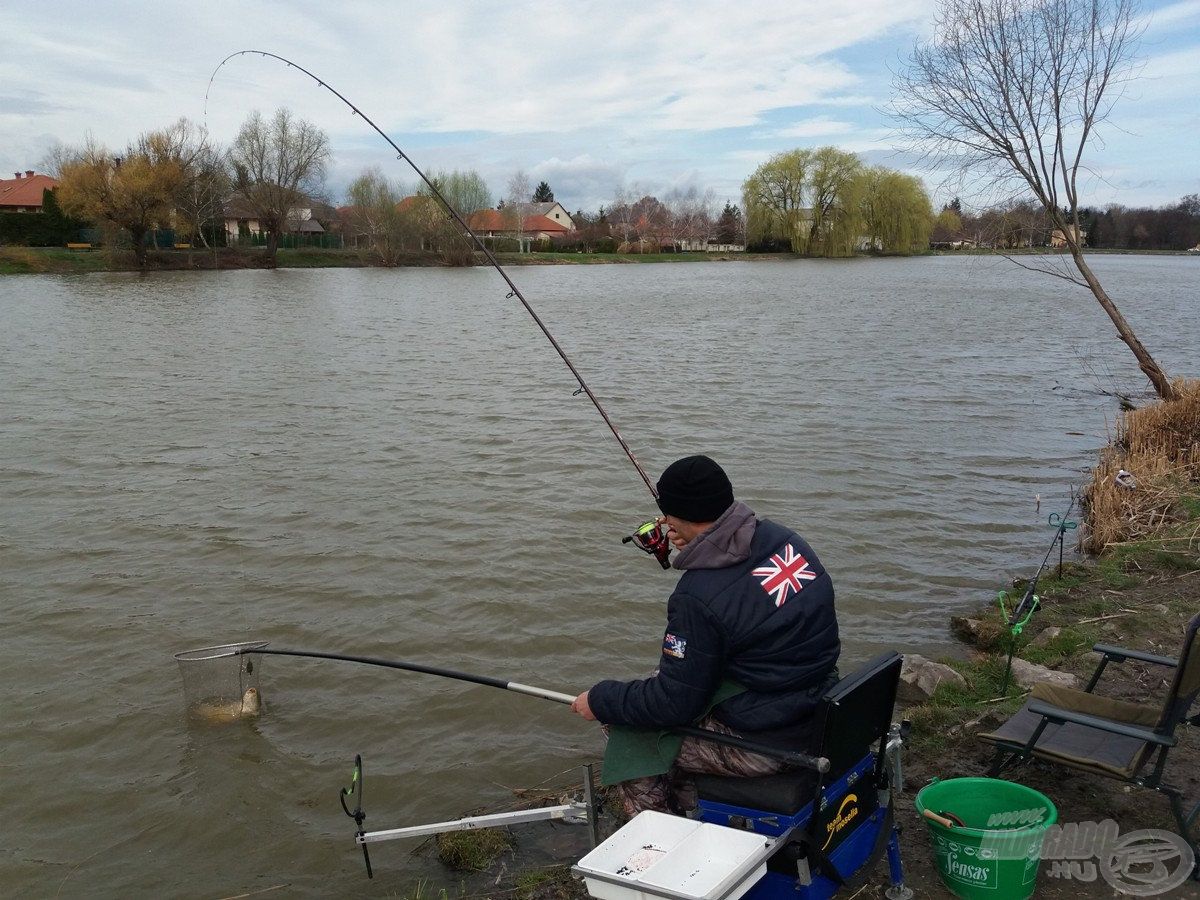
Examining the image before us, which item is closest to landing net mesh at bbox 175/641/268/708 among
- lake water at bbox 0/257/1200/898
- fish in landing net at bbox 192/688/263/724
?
fish in landing net at bbox 192/688/263/724

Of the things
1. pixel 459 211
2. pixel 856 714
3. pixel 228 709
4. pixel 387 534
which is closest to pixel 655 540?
pixel 856 714

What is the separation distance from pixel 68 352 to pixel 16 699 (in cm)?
1535

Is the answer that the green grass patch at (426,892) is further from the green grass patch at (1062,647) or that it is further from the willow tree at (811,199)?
the willow tree at (811,199)

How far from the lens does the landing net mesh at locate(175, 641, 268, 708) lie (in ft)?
17.7

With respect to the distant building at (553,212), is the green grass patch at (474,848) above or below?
below

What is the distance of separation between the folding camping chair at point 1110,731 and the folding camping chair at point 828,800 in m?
0.87

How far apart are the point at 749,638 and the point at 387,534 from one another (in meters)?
6.59

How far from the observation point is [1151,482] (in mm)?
8453

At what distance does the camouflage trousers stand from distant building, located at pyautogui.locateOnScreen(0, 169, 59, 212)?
262 ft

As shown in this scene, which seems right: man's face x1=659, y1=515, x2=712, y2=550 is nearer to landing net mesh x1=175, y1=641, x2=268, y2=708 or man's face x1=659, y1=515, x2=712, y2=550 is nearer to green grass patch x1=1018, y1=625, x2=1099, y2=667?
landing net mesh x1=175, y1=641, x2=268, y2=708

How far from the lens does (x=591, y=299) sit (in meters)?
36.8

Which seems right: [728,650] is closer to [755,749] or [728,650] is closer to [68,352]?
[755,749]

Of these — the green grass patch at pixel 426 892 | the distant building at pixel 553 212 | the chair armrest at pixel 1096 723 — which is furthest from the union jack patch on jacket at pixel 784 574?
Answer: the distant building at pixel 553 212

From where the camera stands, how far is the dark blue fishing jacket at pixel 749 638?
9.32ft
